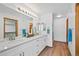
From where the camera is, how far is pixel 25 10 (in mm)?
2016

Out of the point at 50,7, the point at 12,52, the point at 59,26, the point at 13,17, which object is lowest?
the point at 12,52

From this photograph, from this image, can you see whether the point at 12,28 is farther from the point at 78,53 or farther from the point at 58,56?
the point at 78,53

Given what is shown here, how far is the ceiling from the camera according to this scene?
1782 mm

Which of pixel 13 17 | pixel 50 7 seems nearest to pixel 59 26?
pixel 50 7

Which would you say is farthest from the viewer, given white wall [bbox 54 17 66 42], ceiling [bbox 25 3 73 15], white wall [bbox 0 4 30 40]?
white wall [bbox 54 17 66 42]

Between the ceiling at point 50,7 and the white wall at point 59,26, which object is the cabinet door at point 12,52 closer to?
the ceiling at point 50,7

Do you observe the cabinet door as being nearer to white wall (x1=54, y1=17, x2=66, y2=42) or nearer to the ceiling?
the ceiling

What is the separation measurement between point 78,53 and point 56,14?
1007mm

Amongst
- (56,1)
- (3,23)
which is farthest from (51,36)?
(3,23)

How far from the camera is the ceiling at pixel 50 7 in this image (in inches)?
70.1

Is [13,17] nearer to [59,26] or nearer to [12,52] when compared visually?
[12,52]

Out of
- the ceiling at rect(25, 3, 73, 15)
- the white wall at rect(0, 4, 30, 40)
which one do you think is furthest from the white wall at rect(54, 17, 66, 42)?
the white wall at rect(0, 4, 30, 40)

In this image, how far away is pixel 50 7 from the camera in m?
1.90

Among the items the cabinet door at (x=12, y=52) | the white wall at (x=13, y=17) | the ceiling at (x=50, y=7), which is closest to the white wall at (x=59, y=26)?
the ceiling at (x=50, y=7)
